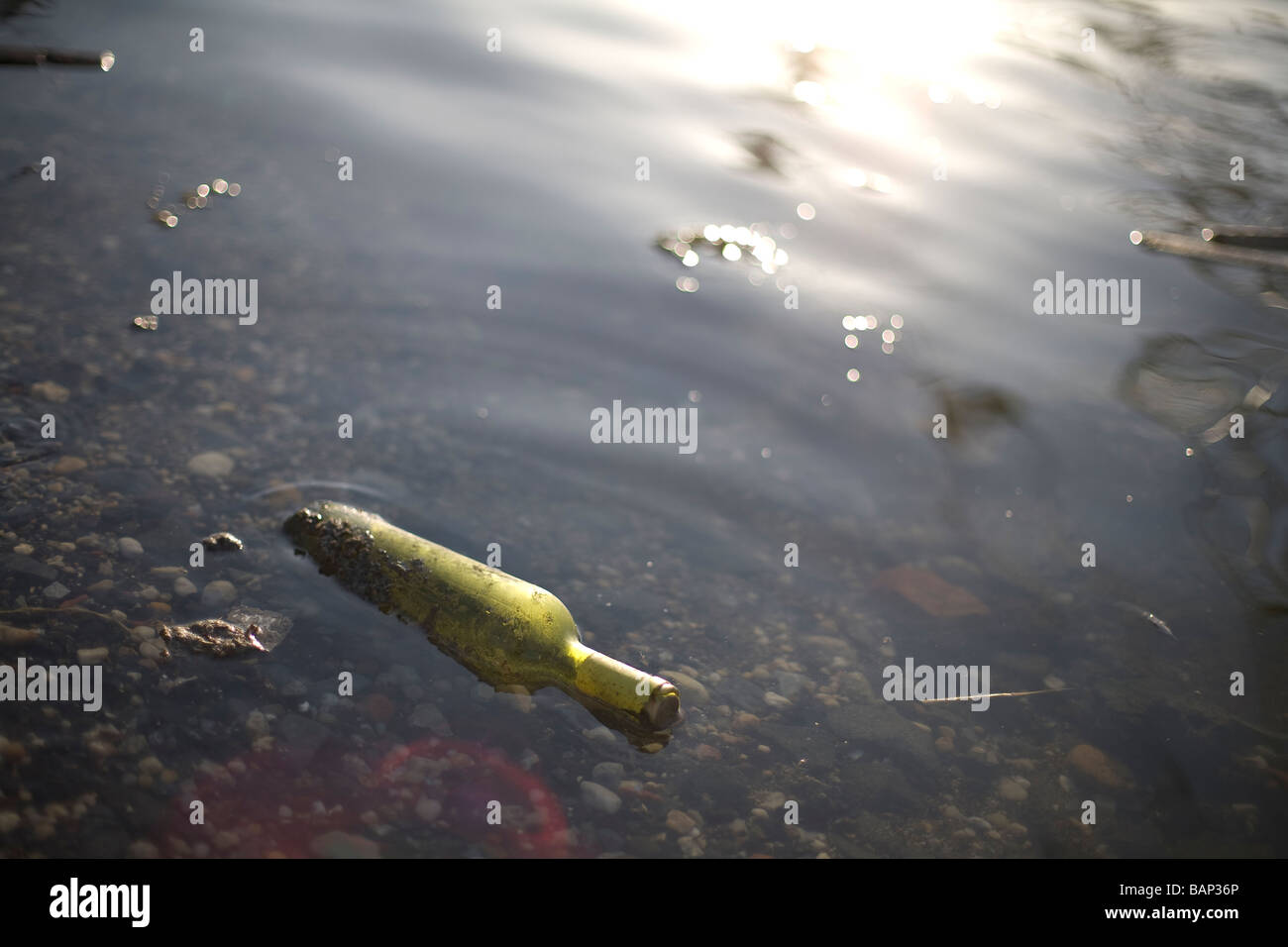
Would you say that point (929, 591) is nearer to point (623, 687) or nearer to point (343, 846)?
point (623, 687)

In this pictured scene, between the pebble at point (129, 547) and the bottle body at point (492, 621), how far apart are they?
26.1 inches

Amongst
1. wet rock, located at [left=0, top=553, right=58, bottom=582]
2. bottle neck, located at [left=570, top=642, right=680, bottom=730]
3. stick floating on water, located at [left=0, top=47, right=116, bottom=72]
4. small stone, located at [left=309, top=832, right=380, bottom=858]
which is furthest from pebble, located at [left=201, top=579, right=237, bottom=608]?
stick floating on water, located at [left=0, top=47, right=116, bottom=72]

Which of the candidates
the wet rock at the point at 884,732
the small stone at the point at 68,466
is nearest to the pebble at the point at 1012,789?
the wet rock at the point at 884,732

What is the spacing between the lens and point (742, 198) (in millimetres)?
6117

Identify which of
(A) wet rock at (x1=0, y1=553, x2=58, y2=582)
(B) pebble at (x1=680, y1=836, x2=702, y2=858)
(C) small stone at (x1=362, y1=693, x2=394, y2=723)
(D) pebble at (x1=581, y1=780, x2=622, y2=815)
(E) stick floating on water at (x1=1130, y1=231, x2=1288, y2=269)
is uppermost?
(E) stick floating on water at (x1=1130, y1=231, x2=1288, y2=269)

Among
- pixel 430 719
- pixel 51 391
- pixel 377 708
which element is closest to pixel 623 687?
pixel 430 719

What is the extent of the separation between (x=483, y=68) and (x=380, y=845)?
20.3ft

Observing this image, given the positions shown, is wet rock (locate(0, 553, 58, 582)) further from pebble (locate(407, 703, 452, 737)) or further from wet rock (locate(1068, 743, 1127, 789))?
wet rock (locate(1068, 743, 1127, 789))

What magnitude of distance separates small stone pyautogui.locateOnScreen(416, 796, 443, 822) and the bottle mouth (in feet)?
2.21

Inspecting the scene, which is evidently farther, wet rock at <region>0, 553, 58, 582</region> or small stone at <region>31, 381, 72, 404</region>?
small stone at <region>31, 381, 72, 404</region>

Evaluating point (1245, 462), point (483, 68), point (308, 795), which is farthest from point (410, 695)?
point (483, 68)

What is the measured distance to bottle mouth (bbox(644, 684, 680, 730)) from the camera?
284cm

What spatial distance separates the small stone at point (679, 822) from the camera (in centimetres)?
276
